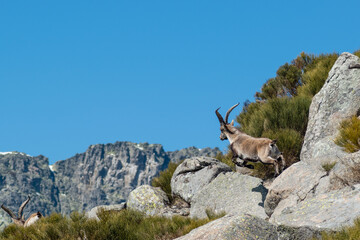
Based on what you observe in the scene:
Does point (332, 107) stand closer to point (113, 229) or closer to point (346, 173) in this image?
point (346, 173)

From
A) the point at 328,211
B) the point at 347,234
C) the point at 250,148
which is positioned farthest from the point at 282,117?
the point at 347,234

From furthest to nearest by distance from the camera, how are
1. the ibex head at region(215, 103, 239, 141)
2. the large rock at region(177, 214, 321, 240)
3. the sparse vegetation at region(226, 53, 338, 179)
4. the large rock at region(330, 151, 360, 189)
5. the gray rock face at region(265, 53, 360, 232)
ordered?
the sparse vegetation at region(226, 53, 338, 179), the ibex head at region(215, 103, 239, 141), the large rock at region(330, 151, 360, 189), the gray rock face at region(265, 53, 360, 232), the large rock at region(177, 214, 321, 240)

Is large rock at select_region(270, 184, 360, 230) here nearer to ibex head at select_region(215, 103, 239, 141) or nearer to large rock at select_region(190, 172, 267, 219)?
large rock at select_region(190, 172, 267, 219)

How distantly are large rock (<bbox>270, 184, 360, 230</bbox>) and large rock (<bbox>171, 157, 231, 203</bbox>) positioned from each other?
20.7 ft

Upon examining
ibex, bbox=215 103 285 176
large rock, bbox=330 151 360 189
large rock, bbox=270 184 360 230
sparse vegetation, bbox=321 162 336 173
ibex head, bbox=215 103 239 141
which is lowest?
large rock, bbox=270 184 360 230

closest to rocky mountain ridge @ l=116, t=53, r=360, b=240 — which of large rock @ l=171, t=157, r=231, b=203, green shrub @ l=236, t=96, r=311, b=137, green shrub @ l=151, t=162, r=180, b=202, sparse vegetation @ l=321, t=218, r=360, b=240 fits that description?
large rock @ l=171, t=157, r=231, b=203

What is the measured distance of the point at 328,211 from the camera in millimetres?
7438

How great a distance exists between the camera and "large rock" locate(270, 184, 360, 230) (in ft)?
23.1

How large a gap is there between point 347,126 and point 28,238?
8083 millimetres

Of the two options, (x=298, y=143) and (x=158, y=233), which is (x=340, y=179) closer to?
(x=158, y=233)

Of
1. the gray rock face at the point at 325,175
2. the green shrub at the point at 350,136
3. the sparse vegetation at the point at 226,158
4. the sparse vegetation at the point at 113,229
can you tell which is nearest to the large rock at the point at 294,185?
the gray rock face at the point at 325,175

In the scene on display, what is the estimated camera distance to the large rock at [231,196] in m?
11.9

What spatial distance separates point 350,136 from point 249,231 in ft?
17.3

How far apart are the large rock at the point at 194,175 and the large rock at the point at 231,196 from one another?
1.68 ft
